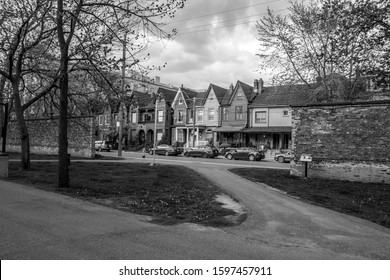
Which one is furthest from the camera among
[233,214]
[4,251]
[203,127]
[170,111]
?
[170,111]

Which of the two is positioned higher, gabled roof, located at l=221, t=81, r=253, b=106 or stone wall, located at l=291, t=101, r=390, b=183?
gabled roof, located at l=221, t=81, r=253, b=106

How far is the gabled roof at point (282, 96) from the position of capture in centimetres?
4312

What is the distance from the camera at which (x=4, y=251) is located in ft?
17.4

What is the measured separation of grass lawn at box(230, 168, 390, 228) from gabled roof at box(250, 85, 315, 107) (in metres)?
27.3

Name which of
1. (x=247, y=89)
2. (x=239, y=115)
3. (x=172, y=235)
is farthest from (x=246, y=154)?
(x=172, y=235)

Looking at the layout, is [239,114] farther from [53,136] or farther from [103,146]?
[53,136]

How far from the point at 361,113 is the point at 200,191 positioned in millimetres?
8541

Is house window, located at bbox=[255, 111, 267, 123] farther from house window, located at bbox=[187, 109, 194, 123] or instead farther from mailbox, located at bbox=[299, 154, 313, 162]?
mailbox, located at bbox=[299, 154, 313, 162]

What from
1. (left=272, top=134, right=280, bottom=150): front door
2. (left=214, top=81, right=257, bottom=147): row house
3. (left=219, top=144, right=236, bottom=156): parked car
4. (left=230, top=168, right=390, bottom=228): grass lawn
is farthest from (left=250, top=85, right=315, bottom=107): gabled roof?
Answer: (left=230, top=168, right=390, bottom=228): grass lawn

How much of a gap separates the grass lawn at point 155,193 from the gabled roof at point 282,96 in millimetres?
29418

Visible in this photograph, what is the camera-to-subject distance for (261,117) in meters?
47.2

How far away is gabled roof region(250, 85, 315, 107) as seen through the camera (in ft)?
141

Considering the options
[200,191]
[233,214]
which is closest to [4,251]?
[233,214]

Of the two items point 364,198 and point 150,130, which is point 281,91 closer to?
point 150,130
